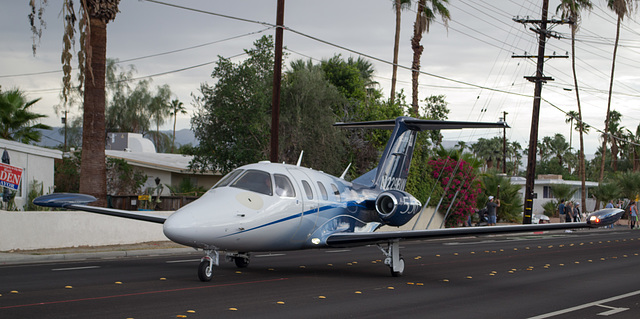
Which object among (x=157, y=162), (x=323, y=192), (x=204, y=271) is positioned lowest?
(x=204, y=271)

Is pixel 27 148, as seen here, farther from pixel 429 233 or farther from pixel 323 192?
pixel 429 233

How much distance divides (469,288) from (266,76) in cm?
1881

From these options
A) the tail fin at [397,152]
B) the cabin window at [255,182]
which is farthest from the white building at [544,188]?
the cabin window at [255,182]

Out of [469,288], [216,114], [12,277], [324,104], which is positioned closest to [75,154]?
[216,114]

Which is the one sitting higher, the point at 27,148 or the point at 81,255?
the point at 27,148

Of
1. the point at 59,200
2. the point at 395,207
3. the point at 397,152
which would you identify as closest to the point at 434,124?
the point at 397,152

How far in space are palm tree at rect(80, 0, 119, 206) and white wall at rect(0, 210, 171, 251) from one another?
1413mm

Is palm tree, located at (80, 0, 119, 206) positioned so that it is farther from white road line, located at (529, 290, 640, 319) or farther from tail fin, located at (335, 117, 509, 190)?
white road line, located at (529, 290, 640, 319)

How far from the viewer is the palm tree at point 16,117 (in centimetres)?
2841

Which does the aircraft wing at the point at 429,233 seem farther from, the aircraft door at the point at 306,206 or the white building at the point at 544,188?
the white building at the point at 544,188

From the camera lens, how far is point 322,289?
40.0 feet

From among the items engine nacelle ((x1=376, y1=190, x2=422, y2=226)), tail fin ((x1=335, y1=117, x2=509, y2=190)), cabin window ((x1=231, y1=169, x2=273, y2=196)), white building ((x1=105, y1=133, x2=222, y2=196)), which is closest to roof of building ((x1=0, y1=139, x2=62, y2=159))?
white building ((x1=105, y1=133, x2=222, y2=196))

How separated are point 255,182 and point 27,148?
13850 mm

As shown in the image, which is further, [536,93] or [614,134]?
[614,134]
